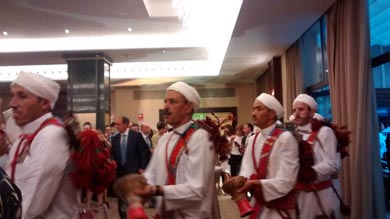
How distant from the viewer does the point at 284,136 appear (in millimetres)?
2553

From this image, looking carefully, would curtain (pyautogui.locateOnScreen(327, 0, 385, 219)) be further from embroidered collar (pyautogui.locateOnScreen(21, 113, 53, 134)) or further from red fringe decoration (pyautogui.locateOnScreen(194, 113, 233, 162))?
embroidered collar (pyautogui.locateOnScreen(21, 113, 53, 134))

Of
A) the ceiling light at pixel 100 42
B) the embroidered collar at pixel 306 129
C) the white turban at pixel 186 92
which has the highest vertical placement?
the ceiling light at pixel 100 42

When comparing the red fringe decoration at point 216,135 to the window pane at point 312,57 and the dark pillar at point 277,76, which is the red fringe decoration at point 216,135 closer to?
the window pane at point 312,57

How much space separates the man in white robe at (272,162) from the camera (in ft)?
7.94

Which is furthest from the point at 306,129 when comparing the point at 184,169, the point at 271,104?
the point at 184,169

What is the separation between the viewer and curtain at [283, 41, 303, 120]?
8.14m

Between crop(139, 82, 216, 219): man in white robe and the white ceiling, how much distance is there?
12.2 ft

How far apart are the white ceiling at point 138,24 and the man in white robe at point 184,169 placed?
12.2 feet

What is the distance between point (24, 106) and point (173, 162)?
82 centimetres

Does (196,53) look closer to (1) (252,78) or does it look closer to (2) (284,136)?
(1) (252,78)

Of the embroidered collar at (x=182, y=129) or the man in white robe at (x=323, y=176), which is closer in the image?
the embroidered collar at (x=182, y=129)

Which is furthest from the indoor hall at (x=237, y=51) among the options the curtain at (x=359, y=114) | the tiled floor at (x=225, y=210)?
the tiled floor at (x=225, y=210)

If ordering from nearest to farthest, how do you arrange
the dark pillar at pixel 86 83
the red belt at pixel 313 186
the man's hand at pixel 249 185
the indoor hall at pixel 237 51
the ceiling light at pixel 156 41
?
1. the man's hand at pixel 249 185
2. the red belt at pixel 313 186
3. the indoor hall at pixel 237 51
4. the ceiling light at pixel 156 41
5. the dark pillar at pixel 86 83

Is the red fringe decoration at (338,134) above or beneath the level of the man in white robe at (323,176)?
above
